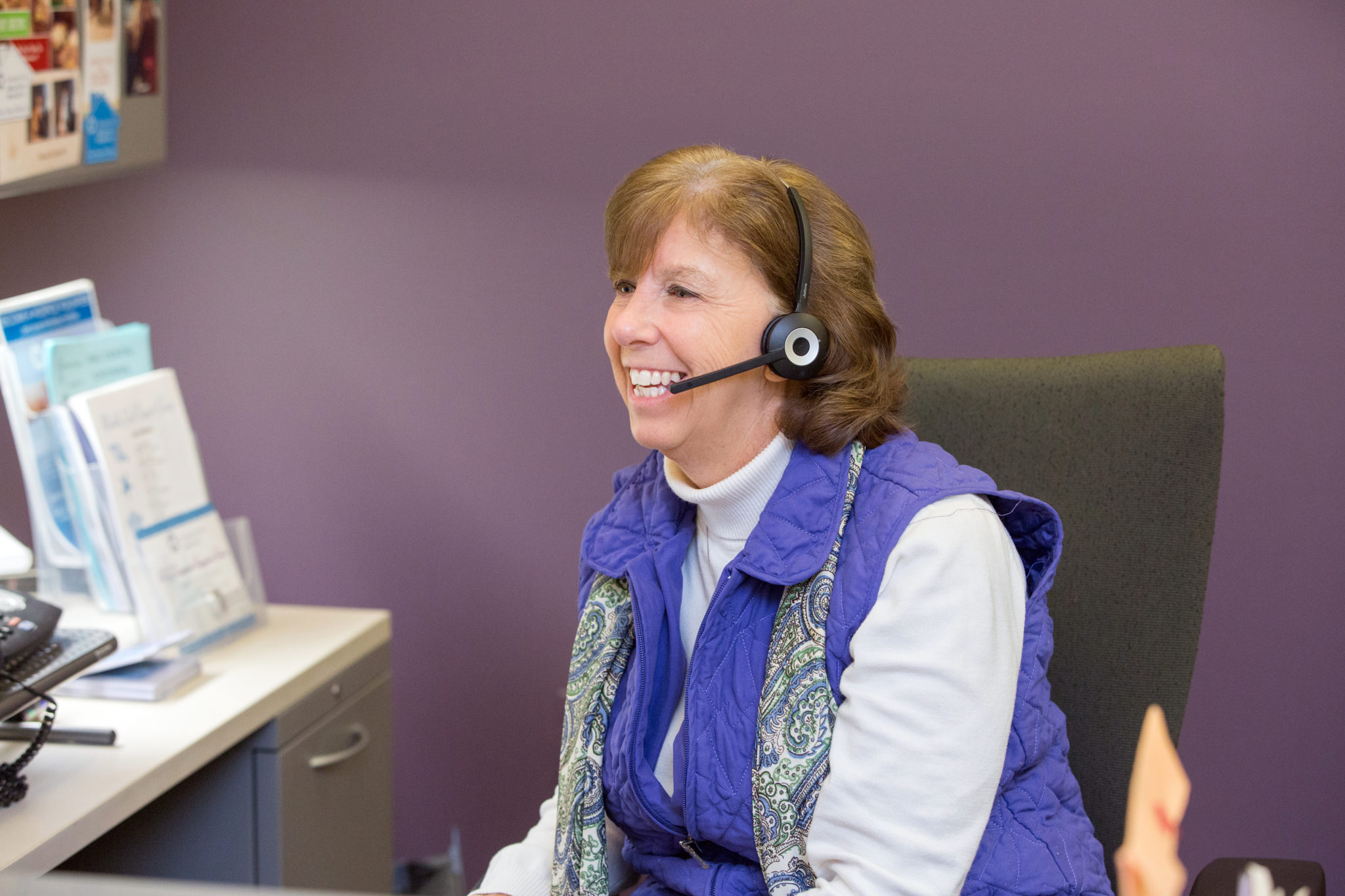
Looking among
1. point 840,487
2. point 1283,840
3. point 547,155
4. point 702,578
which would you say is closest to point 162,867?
point 702,578

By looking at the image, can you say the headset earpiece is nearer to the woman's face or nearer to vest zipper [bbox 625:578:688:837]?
the woman's face

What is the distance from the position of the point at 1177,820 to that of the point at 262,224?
220 centimetres

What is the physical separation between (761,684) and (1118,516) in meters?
0.40

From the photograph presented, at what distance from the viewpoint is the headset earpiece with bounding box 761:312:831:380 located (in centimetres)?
117

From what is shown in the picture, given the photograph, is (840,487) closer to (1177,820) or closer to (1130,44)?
(1177,820)

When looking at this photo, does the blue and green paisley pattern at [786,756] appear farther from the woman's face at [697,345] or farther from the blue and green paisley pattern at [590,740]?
the woman's face at [697,345]

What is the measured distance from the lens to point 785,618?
3.73 ft

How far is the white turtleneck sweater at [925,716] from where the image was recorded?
3.34 ft

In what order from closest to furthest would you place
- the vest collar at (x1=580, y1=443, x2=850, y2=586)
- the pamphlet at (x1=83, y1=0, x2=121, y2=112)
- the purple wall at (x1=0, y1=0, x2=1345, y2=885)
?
the vest collar at (x1=580, y1=443, x2=850, y2=586), the pamphlet at (x1=83, y1=0, x2=121, y2=112), the purple wall at (x1=0, y1=0, x2=1345, y2=885)

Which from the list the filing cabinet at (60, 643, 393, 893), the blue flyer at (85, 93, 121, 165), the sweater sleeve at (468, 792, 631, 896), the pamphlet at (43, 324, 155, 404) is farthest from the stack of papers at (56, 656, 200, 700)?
the blue flyer at (85, 93, 121, 165)

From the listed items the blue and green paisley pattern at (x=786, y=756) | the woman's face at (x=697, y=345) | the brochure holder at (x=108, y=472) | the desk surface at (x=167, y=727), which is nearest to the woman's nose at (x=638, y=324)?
the woman's face at (x=697, y=345)

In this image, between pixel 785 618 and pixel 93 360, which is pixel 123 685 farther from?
pixel 785 618

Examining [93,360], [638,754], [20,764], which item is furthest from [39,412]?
[638,754]

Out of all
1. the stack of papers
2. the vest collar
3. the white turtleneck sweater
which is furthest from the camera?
the stack of papers
